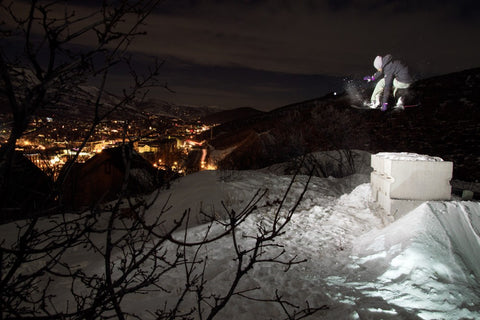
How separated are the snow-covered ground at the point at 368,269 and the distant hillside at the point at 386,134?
10585 mm

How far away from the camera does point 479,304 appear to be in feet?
11.7

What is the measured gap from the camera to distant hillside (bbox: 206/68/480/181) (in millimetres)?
17672

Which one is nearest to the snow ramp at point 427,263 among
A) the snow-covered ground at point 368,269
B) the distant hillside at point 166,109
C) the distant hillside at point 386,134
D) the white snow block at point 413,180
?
the snow-covered ground at point 368,269

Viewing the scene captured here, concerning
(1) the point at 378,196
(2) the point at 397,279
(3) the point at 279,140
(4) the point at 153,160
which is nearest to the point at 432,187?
(1) the point at 378,196

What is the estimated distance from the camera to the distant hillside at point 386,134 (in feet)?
58.0

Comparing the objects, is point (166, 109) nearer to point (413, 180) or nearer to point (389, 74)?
point (413, 180)

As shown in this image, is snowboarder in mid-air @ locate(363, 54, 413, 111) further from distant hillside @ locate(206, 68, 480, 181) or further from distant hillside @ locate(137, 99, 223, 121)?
distant hillside @ locate(206, 68, 480, 181)

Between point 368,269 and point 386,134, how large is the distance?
18.4 m

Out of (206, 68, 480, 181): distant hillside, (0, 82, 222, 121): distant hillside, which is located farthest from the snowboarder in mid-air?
(206, 68, 480, 181): distant hillside

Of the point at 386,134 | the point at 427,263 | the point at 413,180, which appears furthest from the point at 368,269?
the point at 386,134

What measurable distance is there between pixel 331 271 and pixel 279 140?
15.9 metres

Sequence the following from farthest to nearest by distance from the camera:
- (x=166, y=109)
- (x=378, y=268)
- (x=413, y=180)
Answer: (x=413, y=180) < (x=378, y=268) < (x=166, y=109)

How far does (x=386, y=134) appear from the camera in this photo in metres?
21.2

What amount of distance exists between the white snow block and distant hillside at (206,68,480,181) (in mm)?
10338
